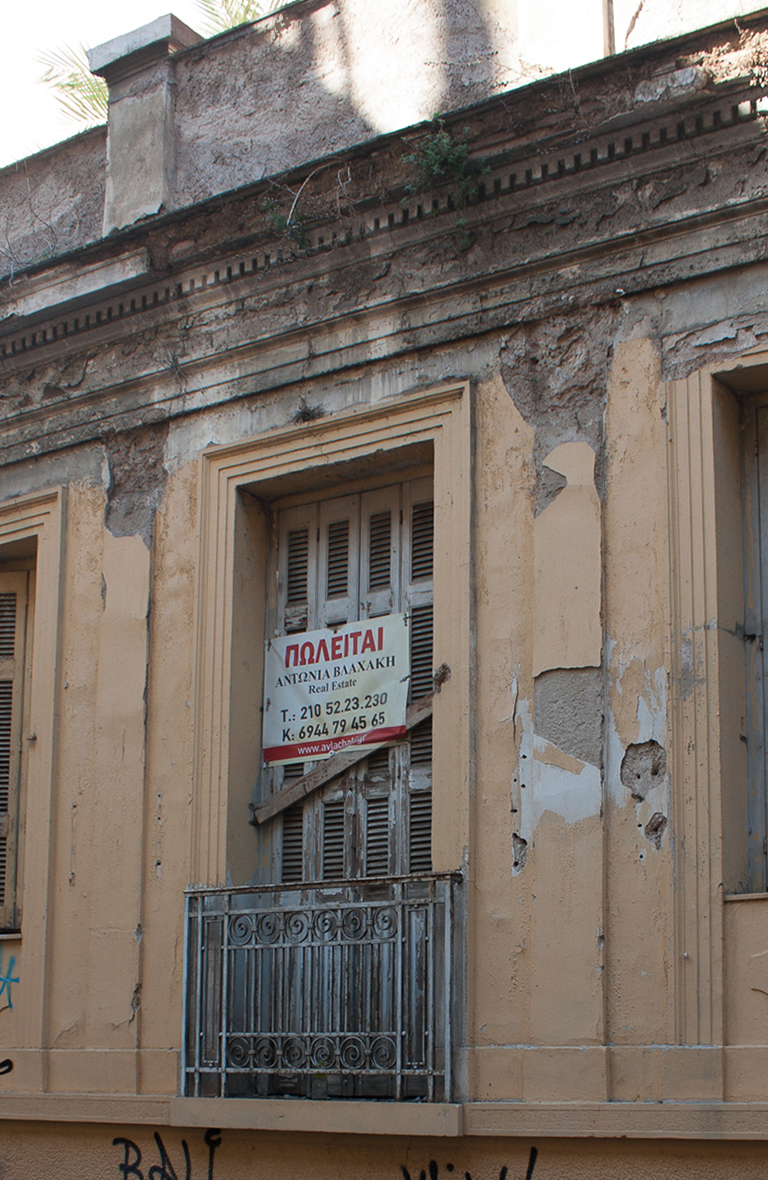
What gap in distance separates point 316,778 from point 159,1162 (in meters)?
1.93

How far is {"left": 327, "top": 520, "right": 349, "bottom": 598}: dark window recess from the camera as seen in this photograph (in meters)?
7.58

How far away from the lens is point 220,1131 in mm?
6809

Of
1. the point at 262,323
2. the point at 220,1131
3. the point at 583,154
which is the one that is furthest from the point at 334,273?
the point at 220,1131

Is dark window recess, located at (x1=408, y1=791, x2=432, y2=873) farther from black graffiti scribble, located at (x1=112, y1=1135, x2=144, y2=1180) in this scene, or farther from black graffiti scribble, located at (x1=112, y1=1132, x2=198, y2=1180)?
black graffiti scribble, located at (x1=112, y1=1135, x2=144, y2=1180)

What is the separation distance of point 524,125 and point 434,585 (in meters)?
2.14

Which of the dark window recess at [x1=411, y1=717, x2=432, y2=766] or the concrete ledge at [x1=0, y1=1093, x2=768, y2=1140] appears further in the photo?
the dark window recess at [x1=411, y1=717, x2=432, y2=766]

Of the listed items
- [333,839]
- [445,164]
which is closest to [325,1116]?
[333,839]

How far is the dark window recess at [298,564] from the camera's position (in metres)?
7.72

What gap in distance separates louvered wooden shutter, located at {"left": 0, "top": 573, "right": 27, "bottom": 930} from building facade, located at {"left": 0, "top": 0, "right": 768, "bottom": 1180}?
0.03 m

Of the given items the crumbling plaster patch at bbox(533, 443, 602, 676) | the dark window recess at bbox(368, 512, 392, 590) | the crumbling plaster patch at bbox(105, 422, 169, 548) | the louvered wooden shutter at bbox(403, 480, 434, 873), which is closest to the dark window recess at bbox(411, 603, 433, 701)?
the louvered wooden shutter at bbox(403, 480, 434, 873)

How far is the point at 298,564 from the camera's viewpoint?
306 inches

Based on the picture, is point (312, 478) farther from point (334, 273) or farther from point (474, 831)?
point (474, 831)

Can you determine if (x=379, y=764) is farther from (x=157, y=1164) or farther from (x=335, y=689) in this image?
(x=157, y=1164)

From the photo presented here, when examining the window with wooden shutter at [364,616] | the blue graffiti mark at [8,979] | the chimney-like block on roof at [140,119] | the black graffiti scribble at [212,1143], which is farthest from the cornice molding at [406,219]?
the black graffiti scribble at [212,1143]
